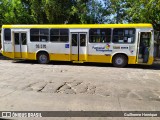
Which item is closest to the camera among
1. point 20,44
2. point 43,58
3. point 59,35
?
point 59,35

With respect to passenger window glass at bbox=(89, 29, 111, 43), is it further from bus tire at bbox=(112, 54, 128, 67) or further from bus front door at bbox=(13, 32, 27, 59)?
bus front door at bbox=(13, 32, 27, 59)

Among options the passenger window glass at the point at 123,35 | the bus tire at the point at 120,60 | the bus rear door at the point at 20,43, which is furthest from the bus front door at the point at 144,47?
the bus rear door at the point at 20,43

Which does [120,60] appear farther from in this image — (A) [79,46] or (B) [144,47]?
(A) [79,46]

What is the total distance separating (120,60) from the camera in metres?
14.3

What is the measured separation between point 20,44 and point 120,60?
7224 millimetres

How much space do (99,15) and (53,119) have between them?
17.9 metres

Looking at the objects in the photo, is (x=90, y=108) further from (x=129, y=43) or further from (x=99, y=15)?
(x=99, y=15)

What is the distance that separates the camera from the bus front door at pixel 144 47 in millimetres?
13633

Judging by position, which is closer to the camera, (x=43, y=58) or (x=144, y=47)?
(x=144, y=47)

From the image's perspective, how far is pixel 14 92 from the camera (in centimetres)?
724

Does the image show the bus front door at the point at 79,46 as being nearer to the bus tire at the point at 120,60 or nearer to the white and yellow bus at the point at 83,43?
the white and yellow bus at the point at 83,43

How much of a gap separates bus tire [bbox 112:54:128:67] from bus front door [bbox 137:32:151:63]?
0.87 m

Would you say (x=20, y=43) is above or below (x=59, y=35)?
below

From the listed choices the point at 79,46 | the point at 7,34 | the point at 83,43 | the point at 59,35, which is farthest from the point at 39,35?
the point at 83,43
